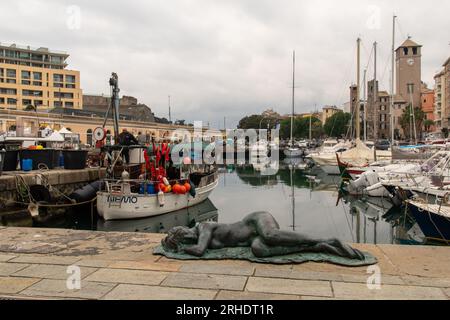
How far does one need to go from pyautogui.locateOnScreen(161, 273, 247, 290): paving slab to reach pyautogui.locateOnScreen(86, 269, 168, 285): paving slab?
17cm

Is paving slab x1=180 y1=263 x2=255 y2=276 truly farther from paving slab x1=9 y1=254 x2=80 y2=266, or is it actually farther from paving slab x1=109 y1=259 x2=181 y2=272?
paving slab x1=9 y1=254 x2=80 y2=266

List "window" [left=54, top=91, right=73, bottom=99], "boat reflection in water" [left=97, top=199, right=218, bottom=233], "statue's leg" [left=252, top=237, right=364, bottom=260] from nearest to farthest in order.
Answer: "statue's leg" [left=252, top=237, right=364, bottom=260], "boat reflection in water" [left=97, top=199, right=218, bottom=233], "window" [left=54, top=91, right=73, bottom=99]

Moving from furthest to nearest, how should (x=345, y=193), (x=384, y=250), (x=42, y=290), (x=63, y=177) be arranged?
(x=345, y=193) → (x=63, y=177) → (x=384, y=250) → (x=42, y=290)

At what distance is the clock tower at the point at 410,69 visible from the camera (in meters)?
122

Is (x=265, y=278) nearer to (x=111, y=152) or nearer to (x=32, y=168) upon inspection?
(x=111, y=152)

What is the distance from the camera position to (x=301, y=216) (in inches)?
882

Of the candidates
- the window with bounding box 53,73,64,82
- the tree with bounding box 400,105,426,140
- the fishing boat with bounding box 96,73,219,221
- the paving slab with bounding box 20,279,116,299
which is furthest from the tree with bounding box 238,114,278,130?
the paving slab with bounding box 20,279,116,299

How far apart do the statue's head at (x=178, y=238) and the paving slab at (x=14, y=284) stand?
225cm

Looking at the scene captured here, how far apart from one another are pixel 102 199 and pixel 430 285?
15317 mm

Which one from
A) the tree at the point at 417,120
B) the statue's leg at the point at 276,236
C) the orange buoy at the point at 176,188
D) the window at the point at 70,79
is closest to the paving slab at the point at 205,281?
the statue's leg at the point at 276,236

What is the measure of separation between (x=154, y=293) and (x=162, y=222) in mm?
14291

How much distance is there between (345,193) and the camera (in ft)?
102

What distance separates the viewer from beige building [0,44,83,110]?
9188cm
